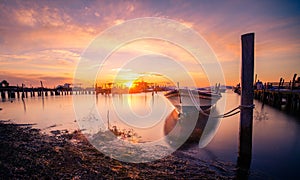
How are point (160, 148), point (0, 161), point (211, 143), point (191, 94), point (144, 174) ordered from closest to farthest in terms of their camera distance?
point (144, 174), point (0, 161), point (160, 148), point (211, 143), point (191, 94)

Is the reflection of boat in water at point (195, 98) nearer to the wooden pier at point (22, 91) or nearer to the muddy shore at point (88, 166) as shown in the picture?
the muddy shore at point (88, 166)

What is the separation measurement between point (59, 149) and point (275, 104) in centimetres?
3443

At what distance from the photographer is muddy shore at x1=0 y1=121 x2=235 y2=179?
4698 millimetres

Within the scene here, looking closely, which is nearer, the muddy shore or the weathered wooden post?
the muddy shore

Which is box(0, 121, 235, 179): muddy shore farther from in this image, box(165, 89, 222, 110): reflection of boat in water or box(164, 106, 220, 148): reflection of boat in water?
box(165, 89, 222, 110): reflection of boat in water

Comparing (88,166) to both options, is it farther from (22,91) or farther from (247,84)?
(22,91)

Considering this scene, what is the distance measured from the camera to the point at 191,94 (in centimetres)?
1248

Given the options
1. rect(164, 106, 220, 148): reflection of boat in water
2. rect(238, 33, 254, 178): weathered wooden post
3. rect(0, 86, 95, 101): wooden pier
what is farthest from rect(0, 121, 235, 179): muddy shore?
rect(0, 86, 95, 101): wooden pier

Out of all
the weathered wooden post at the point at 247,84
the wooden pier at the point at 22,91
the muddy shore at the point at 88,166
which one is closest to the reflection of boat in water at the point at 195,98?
the muddy shore at the point at 88,166

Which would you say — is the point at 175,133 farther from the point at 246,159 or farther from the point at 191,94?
the point at 246,159

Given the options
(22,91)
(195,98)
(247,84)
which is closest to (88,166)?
(247,84)

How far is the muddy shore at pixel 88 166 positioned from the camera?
4698 mm

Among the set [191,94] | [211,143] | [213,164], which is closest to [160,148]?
[213,164]

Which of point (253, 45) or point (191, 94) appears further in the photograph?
point (191, 94)
